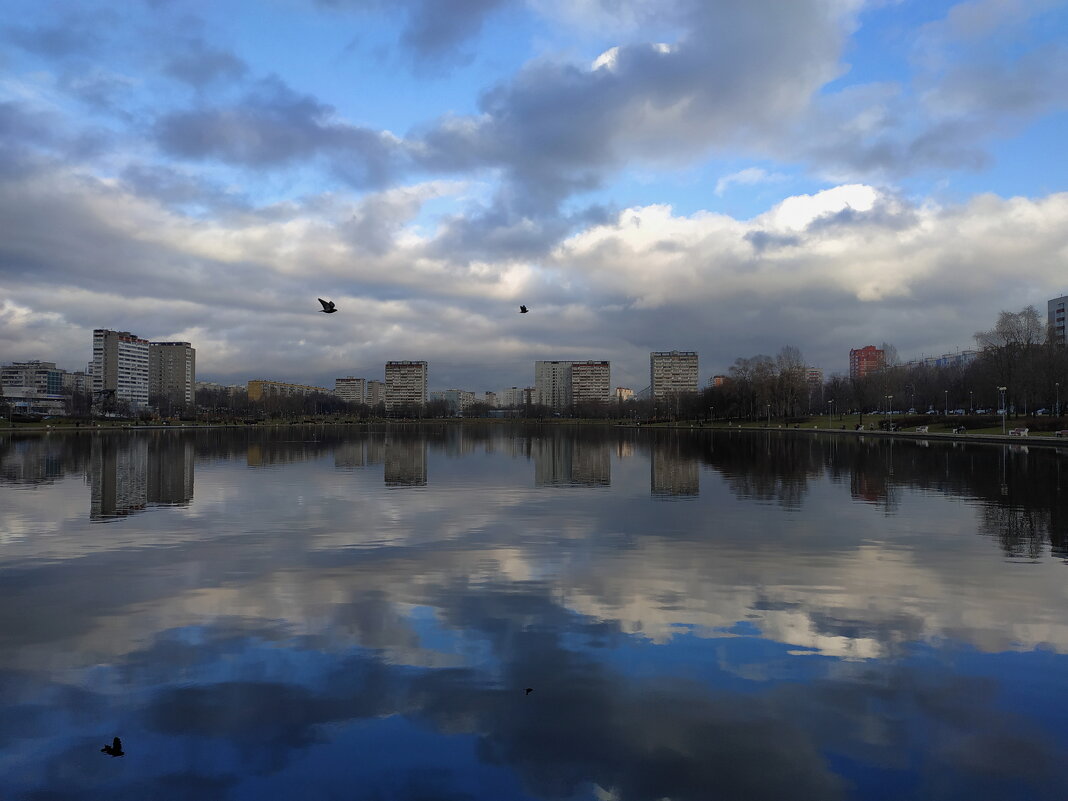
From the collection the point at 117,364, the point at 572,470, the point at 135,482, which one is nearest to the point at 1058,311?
the point at 572,470

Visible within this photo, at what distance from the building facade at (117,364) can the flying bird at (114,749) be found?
200 m

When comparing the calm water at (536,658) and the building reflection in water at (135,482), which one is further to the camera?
the building reflection in water at (135,482)

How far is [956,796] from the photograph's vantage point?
192 inches

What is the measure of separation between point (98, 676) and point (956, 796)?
303 inches

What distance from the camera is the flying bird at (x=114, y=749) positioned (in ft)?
18.1

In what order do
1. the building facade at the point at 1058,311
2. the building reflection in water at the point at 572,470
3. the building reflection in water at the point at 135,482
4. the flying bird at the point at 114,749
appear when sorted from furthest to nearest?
the building facade at the point at 1058,311 → the building reflection in water at the point at 572,470 → the building reflection in water at the point at 135,482 → the flying bird at the point at 114,749

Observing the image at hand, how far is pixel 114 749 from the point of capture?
5.56 m

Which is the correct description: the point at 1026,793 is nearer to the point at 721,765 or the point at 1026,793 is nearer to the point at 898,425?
the point at 721,765

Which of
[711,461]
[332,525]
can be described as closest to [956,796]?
[332,525]

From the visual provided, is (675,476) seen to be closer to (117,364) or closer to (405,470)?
(405,470)

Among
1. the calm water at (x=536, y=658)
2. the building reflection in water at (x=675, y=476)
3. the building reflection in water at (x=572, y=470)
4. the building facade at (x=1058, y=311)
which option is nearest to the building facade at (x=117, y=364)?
the building reflection in water at (x=572, y=470)

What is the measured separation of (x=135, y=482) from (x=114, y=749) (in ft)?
76.5

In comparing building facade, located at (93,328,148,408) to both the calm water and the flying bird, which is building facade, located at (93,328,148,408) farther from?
the flying bird

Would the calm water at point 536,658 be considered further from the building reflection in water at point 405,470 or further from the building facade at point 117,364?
the building facade at point 117,364
